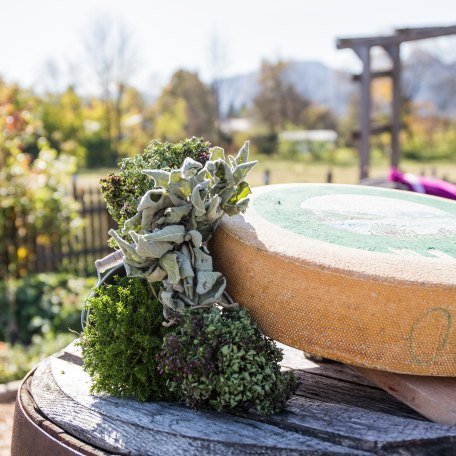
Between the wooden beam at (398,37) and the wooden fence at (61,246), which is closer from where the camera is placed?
the wooden beam at (398,37)

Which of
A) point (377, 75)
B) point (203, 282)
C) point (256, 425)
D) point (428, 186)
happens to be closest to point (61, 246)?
point (377, 75)

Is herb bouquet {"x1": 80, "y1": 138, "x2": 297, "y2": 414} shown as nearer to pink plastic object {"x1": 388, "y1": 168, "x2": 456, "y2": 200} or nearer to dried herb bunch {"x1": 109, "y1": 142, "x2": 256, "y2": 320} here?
dried herb bunch {"x1": 109, "y1": 142, "x2": 256, "y2": 320}

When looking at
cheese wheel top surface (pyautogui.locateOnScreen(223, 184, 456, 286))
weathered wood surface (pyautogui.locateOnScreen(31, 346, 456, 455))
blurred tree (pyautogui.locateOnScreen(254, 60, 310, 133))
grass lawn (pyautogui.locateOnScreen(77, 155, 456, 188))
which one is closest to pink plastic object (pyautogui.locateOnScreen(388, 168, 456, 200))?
cheese wheel top surface (pyautogui.locateOnScreen(223, 184, 456, 286))

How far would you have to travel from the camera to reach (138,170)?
2.13m

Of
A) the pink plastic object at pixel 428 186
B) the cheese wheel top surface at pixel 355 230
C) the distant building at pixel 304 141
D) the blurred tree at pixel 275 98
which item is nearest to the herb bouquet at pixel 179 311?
the cheese wheel top surface at pixel 355 230

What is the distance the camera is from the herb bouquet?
1901 millimetres

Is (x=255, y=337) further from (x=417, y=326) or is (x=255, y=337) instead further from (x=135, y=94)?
(x=135, y=94)

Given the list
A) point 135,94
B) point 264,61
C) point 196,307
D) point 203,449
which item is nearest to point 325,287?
point 196,307

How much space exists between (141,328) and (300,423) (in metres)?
0.57

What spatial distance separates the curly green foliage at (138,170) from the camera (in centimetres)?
213

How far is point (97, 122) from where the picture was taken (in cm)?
3027

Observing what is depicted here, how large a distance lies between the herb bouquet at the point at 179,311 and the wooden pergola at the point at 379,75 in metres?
5.57

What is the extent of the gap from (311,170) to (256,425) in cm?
2374

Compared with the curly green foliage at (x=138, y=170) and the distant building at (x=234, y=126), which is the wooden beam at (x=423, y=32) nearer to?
the curly green foliage at (x=138, y=170)
